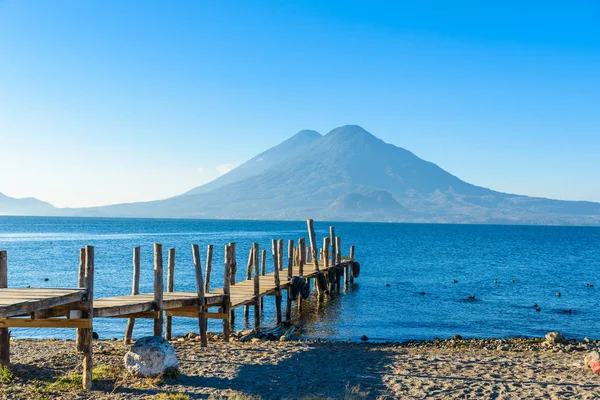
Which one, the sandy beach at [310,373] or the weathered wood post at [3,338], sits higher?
the weathered wood post at [3,338]

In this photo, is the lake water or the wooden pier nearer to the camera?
the wooden pier

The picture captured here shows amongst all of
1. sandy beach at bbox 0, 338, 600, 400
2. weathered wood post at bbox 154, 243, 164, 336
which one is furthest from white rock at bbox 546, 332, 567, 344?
weathered wood post at bbox 154, 243, 164, 336

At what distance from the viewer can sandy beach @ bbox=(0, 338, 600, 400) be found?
493 inches

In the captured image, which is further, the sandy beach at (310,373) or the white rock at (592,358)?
the white rock at (592,358)

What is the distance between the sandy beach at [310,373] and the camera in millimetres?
12523

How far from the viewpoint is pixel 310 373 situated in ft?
48.2

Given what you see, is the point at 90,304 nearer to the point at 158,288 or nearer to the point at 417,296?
the point at 158,288

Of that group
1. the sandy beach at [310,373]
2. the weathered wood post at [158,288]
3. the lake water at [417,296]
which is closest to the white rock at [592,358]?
the sandy beach at [310,373]

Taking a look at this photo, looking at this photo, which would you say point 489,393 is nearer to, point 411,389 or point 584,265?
point 411,389

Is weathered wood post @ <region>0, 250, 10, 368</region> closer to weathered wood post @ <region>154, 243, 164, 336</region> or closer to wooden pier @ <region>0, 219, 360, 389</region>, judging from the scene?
wooden pier @ <region>0, 219, 360, 389</region>

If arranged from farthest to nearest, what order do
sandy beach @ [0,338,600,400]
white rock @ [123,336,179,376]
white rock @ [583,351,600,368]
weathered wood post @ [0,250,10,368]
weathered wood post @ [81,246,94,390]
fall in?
white rock @ [583,351,600,368], weathered wood post @ [0,250,10,368], white rock @ [123,336,179,376], sandy beach @ [0,338,600,400], weathered wood post @ [81,246,94,390]

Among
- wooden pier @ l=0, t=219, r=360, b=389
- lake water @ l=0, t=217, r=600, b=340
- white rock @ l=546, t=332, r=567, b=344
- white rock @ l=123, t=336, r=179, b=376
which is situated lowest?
lake water @ l=0, t=217, r=600, b=340

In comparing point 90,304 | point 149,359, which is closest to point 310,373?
point 149,359

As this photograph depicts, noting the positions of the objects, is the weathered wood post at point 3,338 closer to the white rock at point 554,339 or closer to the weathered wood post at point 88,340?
the weathered wood post at point 88,340
